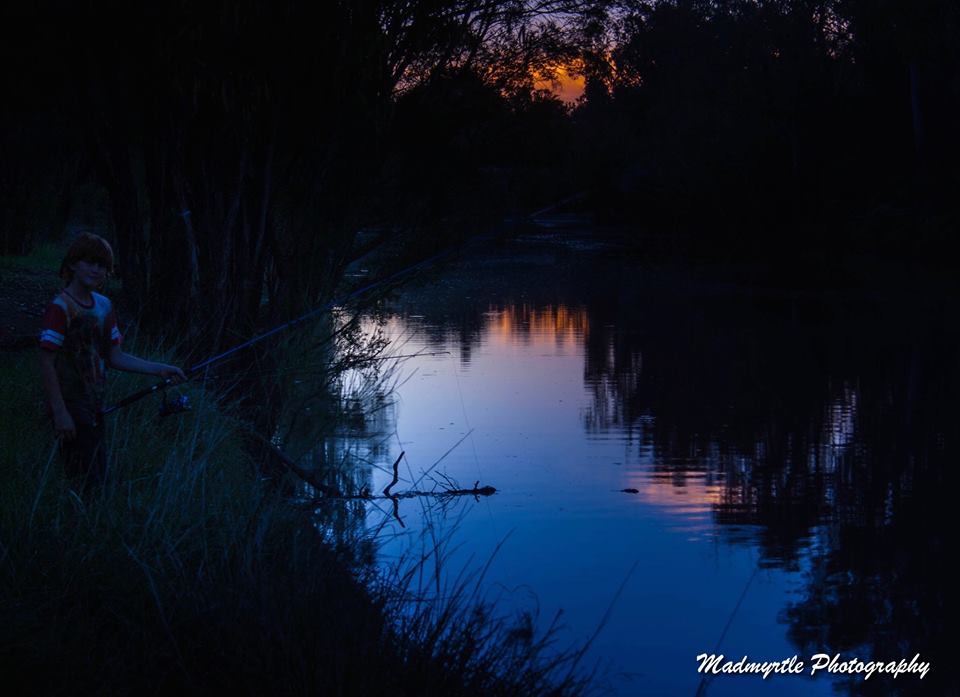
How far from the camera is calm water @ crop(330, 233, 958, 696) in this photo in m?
7.61

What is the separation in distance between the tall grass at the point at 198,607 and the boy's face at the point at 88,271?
921 millimetres

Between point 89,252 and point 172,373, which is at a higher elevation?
point 89,252

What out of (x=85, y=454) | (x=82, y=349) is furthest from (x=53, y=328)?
(x=85, y=454)

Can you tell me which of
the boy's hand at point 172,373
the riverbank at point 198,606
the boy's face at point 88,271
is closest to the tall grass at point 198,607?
the riverbank at point 198,606

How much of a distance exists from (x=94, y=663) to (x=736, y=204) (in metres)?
40.4

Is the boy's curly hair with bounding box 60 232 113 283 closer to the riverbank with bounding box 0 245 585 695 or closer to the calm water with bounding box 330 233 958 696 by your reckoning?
the riverbank with bounding box 0 245 585 695

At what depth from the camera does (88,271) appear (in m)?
6.05

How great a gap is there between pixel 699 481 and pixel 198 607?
20.8 ft

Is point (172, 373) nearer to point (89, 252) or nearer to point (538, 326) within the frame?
point (89, 252)

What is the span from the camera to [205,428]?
8141mm

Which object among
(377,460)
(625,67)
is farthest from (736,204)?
(377,460)

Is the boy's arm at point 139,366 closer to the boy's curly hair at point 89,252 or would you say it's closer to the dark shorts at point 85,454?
the dark shorts at point 85,454

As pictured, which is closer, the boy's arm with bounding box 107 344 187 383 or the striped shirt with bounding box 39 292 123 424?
the striped shirt with bounding box 39 292 123 424

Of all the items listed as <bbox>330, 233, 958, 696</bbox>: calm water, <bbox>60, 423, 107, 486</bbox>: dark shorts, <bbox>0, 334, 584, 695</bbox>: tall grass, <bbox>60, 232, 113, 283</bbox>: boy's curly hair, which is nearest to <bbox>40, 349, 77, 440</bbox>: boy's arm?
<bbox>60, 423, 107, 486</bbox>: dark shorts
